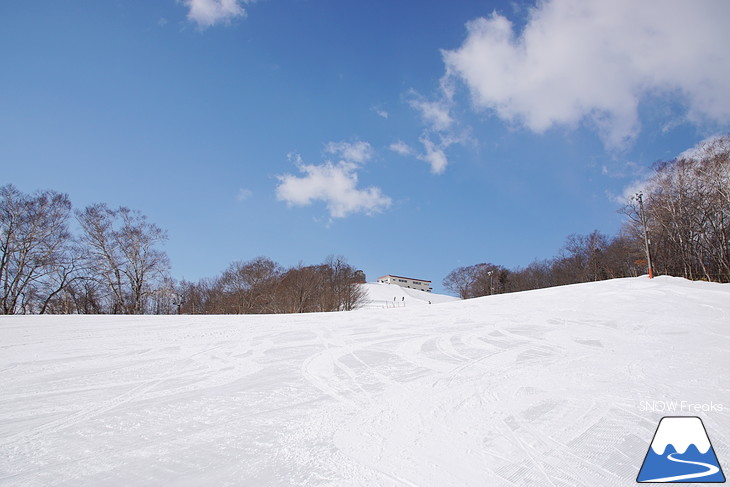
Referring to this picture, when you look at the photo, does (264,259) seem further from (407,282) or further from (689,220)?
(407,282)

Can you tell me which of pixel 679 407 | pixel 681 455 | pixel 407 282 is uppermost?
pixel 407 282

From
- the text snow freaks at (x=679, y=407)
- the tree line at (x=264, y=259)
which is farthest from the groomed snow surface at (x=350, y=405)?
the tree line at (x=264, y=259)

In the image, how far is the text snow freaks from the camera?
12.6 feet

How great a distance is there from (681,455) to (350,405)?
10.7 feet

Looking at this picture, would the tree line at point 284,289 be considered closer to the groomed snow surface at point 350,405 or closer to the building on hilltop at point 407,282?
the groomed snow surface at point 350,405

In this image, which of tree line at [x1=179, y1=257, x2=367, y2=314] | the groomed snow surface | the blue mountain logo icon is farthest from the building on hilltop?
the blue mountain logo icon

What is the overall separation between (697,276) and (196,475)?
1823 inches

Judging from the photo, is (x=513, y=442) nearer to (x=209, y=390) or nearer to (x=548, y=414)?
(x=548, y=414)

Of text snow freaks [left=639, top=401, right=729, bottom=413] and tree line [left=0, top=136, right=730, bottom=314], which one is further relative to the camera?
tree line [left=0, top=136, right=730, bottom=314]

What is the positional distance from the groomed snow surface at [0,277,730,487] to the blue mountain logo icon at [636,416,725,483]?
0.31 feet

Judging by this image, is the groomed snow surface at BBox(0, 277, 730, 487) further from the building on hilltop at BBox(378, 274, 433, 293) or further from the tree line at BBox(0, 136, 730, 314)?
the building on hilltop at BBox(378, 274, 433, 293)

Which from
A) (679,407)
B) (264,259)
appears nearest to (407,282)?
(264,259)

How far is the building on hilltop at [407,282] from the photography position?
122 m

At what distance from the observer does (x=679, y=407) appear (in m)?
3.96
